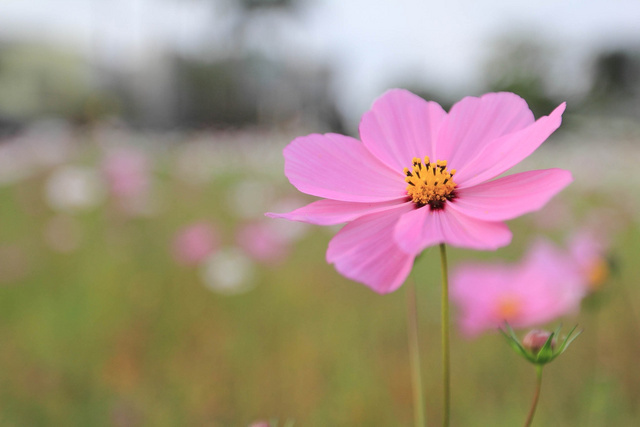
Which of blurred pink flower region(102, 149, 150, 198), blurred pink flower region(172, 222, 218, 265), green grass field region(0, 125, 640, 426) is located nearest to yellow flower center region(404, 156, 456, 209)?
green grass field region(0, 125, 640, 426)

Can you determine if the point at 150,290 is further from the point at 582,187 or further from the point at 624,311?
the point at 582,187

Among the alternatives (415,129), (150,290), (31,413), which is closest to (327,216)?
(415,129)

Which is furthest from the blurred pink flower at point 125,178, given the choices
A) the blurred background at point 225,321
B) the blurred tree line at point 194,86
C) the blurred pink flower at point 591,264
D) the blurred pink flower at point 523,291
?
the blurred tree line at point 194,86

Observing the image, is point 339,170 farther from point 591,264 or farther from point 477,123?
point 591,264

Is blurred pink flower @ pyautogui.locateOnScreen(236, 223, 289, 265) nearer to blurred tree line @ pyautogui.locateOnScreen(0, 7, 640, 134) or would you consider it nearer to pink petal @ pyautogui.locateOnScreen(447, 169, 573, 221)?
pink petal @ pyautogui.locateOnScreen(447, 169, 573, 221)

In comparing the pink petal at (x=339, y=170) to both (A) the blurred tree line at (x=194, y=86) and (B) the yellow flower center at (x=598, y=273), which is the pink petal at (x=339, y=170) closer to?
(B) the yellow flower center at (x=598, y=273)
